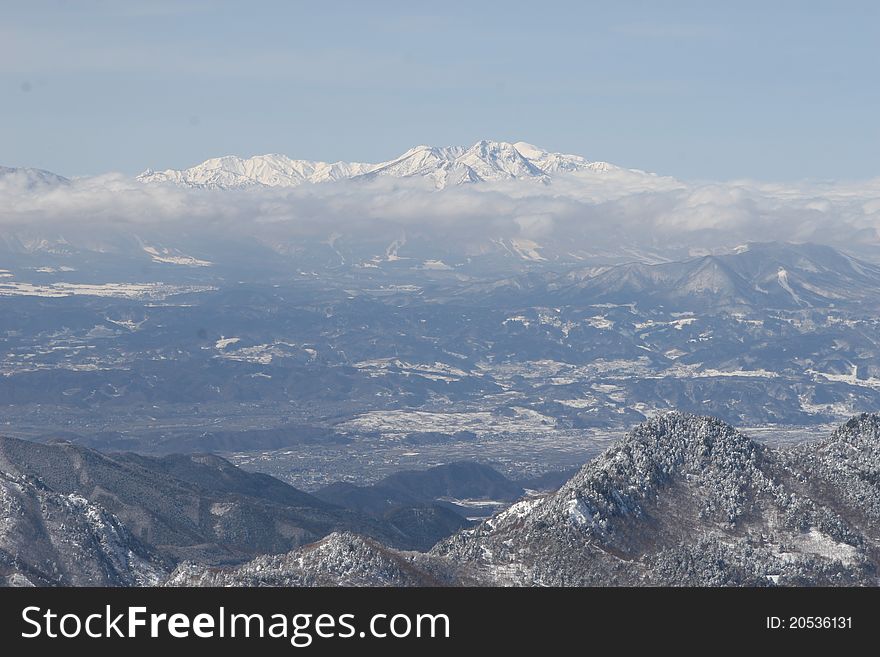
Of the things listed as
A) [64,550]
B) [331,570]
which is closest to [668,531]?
[331,570]

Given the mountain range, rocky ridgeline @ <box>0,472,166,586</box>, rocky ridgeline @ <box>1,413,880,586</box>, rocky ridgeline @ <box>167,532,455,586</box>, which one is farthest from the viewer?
rocky ridgeline @ <box>0,472,166,586</box>

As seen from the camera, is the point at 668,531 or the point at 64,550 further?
the point at 64,550

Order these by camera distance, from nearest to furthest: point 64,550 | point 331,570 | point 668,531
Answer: point 331,570 < point 668,531 < point 64,550

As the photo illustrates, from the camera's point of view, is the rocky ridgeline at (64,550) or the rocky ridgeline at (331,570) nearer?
the rocky ridgeline at (331,570)

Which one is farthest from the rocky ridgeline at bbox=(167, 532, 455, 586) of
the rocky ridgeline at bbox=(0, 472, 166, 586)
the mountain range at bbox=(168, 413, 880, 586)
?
the rocky ridgeline at bbox=(0, 472, 166, 586)

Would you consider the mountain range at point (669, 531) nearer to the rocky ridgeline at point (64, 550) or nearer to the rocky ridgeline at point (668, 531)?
the rocky ridgeline at point (668, 531)

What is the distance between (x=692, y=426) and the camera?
178750mm

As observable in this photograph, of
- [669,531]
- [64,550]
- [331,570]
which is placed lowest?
[64,550]

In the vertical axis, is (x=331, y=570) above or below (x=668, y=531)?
above

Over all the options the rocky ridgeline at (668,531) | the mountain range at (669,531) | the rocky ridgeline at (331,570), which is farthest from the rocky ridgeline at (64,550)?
the rocky ridgeline at (331,570)

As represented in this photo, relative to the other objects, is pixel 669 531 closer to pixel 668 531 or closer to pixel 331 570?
pixel 668 531

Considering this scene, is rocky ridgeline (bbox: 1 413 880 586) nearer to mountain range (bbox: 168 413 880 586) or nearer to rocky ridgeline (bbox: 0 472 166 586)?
mountain range (bbox: 168 413 880 586)
